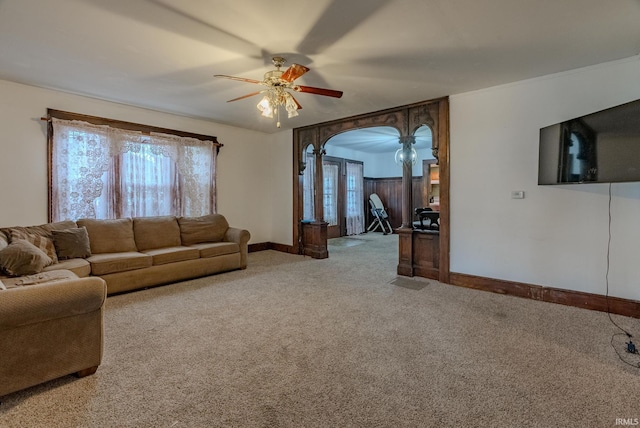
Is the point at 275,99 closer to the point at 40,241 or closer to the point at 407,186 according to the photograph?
the point at 407,186

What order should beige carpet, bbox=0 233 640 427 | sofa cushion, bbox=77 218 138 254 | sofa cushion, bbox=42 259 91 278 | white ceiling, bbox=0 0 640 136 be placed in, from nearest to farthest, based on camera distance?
beige carpet, bbox=0 233 640 427 < white ceiling, bbox=0 0 640 136 < sofa cushion, bbox=42 259 91 278 < sofa cushion, bbox=77 218 138 254

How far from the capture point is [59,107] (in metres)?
3.98

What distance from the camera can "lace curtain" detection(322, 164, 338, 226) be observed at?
331 inches

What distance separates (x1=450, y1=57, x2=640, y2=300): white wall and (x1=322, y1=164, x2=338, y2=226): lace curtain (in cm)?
459

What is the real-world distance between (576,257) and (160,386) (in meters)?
4.14

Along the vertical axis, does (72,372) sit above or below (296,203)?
below

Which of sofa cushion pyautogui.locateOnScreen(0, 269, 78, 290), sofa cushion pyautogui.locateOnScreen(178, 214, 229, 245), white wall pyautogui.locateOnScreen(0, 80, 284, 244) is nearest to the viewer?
sofa cushion pyautogui.locateOnScreen(0, 269, 78, 290)

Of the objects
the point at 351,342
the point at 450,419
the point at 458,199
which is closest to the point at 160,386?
the point at 351,342

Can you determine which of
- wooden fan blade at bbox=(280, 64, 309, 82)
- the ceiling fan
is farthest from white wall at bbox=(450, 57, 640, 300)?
wooden fan blade at bbox=(280, 64, 309, 82)

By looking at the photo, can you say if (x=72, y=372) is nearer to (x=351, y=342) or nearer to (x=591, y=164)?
(x=351, y=342)

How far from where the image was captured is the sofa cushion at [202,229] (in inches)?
187

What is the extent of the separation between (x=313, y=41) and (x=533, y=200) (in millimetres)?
3067

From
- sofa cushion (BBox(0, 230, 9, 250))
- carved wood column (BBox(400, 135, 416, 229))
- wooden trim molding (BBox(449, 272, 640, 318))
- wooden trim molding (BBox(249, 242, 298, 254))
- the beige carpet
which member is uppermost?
carved wood column (BBox(400, 135, 416, 229))

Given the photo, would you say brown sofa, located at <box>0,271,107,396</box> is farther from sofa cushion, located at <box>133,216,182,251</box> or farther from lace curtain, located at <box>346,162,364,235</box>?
lace curtain, located at <box>346,162,364,235</box>
